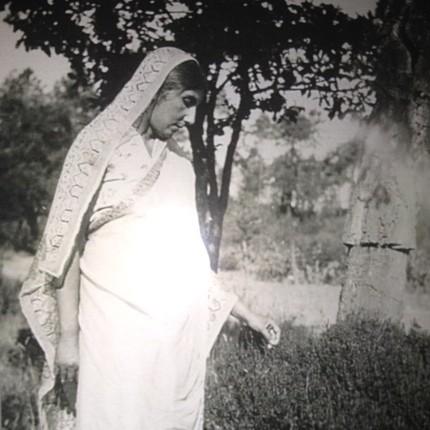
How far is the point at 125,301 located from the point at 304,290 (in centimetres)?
57

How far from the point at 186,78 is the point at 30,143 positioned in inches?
20.7

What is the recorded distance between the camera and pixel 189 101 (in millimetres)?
2090

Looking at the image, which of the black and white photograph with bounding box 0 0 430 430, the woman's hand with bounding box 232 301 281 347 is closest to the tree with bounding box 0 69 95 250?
the black and white photograph with bounding box 0 0 430 430

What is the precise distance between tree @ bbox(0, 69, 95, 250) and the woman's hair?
0.97 ft

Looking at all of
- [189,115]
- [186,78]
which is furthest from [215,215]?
[186,78]

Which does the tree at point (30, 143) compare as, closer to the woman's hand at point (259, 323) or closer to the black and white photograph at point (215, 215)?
the black and white photograph at point (215, 215)

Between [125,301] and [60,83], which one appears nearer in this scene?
[125,301]

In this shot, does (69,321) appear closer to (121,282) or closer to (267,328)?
(121,282)

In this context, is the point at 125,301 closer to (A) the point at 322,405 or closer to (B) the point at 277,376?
(B) the point at 277,376

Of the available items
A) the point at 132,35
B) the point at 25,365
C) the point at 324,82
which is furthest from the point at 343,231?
the point at 25,365

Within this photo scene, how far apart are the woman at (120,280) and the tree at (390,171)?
592 mm

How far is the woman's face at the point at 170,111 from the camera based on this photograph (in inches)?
80.0

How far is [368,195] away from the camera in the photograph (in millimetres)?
2238

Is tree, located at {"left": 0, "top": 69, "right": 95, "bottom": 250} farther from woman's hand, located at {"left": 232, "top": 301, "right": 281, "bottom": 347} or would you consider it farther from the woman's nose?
woman's hand, located at {"left": 232, "top": 301, "right": 281, "bottom": 347}
